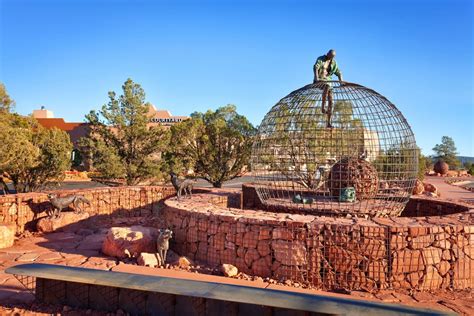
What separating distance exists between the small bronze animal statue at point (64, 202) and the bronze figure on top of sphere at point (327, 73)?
6464 mm

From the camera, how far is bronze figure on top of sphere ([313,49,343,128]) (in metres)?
8.37

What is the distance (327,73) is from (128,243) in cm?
562

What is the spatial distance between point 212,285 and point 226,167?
13404 millimetres

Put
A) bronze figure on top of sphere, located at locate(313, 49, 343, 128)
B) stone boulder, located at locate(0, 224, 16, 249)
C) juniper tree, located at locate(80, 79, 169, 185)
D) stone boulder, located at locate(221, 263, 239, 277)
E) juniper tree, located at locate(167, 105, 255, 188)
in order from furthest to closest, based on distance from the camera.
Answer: juniper tree, located at locate(167, 105, 255, 188), juniper tree, located at locate(80, 79, 169, 185), bronze figure on top of sphere, located at locate(313, 49, 343, 128), stone boulder, located at locate(0, 224, 16, 249), stone boulder, located at locate(221, 263, 239, 277)

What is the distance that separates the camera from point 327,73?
28.3 feet

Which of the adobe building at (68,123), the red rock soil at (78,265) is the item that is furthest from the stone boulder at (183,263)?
the adobe building at (68,123)

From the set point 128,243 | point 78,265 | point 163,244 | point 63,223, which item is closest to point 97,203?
→ point 63,223

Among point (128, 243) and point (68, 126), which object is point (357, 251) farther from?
point (68, 126)

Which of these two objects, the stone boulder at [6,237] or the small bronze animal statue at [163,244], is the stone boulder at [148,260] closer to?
the small bronze animal statue at [163,244]

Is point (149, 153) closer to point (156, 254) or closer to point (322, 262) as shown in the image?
point (156, 254)

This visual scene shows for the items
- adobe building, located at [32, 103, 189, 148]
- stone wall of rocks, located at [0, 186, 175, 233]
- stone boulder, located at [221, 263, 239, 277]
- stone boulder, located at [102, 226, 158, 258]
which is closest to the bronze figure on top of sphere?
stone boulder, located at [221, 263, 239, 277]

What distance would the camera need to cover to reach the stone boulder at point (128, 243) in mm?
6801

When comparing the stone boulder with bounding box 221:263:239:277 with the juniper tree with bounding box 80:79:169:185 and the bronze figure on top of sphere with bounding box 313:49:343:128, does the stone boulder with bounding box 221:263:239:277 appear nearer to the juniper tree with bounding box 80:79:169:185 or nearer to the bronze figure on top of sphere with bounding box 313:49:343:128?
the bronze figure on top of sphere with bounding box 313:49:343:128

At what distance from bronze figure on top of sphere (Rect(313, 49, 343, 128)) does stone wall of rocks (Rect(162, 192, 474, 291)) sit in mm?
3151
